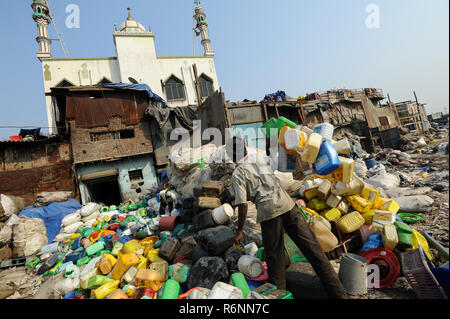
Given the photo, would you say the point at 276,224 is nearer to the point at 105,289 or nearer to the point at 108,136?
the point at 105,289

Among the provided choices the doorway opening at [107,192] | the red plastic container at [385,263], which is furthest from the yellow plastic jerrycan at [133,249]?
the doorway opening at [107,192]

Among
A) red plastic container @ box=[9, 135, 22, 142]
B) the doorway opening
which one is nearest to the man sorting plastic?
the doorway opening

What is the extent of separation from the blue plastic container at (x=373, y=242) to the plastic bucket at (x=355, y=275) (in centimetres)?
49

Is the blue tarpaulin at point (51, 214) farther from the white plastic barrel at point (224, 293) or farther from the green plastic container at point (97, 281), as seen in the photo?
the white plastic barrel at point (224, 293)

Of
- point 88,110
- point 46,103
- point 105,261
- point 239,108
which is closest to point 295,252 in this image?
point 105,261

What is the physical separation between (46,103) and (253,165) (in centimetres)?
1878

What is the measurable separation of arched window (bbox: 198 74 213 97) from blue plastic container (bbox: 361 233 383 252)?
17359 millimetres

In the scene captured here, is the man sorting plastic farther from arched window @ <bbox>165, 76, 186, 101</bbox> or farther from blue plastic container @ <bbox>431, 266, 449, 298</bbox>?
arched window @ <bbox>165, 76, 186, 101</bbox>

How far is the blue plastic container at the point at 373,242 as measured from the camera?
260 centimetres

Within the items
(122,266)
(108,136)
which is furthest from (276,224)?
(108,136)

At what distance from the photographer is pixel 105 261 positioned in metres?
3.46

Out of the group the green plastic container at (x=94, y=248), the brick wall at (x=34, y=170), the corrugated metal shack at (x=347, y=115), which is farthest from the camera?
the corrugated metal shack at (x=347, y=115)

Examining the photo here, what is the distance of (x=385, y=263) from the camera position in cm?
233

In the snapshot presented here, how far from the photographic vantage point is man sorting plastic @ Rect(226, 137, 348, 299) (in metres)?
2.13
